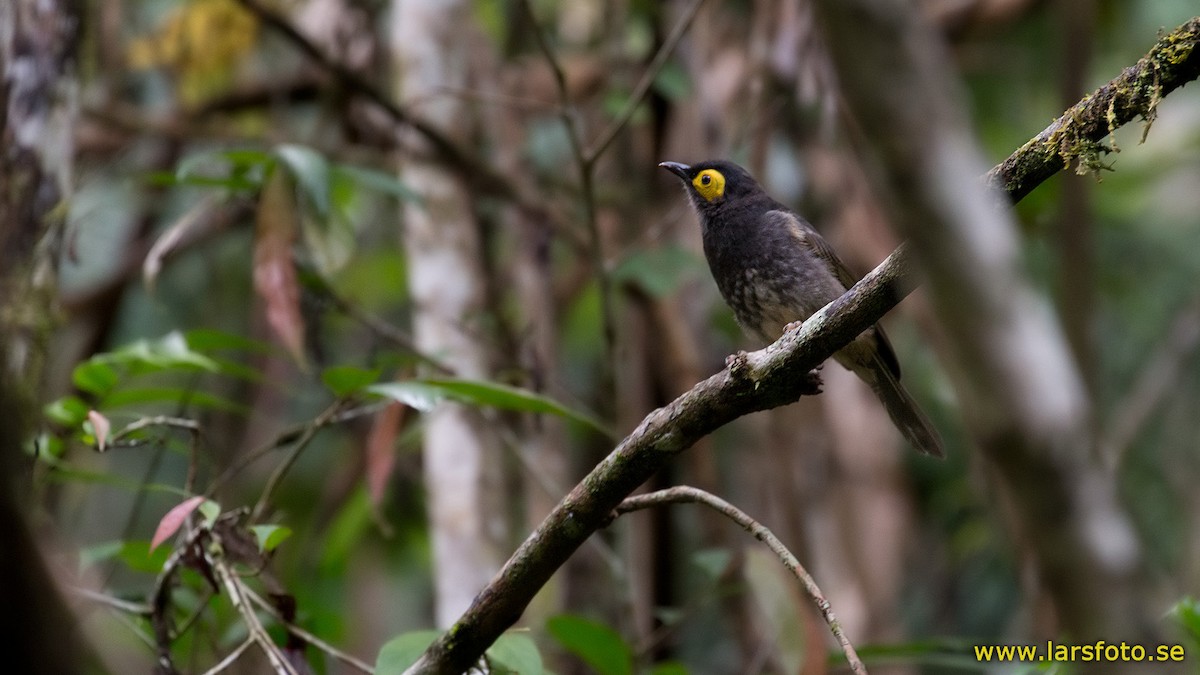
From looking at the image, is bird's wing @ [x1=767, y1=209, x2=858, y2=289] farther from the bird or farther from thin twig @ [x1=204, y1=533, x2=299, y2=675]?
thin twig @ [x1=204, y1=533, x2=299, y2=675]

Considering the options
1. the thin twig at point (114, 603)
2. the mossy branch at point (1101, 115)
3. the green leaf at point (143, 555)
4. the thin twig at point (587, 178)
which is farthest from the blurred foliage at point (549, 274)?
the mossy branch at point (1101, 115)

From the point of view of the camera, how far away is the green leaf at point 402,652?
231cm

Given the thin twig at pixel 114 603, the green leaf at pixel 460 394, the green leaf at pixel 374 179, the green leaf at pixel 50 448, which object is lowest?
the thin twig at pixel 114 603

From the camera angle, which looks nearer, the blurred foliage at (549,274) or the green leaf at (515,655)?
the green leaf at (515,655)

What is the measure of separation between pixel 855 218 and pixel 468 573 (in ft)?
9.27

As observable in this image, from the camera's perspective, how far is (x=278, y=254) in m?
3.59

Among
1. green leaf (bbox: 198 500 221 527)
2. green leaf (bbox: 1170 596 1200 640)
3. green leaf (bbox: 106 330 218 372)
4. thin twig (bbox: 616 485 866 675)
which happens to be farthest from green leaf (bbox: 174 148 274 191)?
green leaf (bbox: 1170 596 1200 640)

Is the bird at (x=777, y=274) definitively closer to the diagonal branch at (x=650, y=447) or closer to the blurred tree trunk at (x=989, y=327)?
the diagonal branch at (x=650, y=447)

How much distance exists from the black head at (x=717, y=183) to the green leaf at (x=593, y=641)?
5.69 ft

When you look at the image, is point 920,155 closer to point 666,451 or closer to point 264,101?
point 666,451

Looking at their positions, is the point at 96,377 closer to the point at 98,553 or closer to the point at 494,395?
the point at 98,553

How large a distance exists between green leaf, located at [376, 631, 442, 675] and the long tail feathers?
1.84 m

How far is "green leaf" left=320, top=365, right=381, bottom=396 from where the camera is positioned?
8.90 feet

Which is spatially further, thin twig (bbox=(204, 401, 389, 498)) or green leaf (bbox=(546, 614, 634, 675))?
green leaf (bbox=(546, 614, 634, 675))
